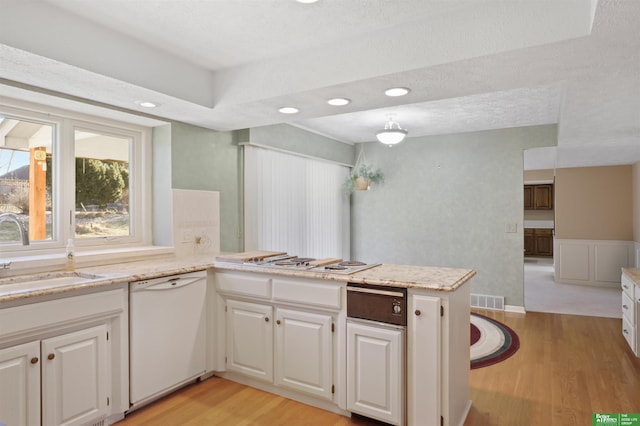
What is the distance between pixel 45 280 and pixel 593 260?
795 cm

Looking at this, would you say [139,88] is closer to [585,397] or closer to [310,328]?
[310,328]

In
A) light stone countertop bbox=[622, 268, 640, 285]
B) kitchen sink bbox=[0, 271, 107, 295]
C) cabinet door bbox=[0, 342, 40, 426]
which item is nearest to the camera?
cabinet door bbox=[0, 342, 40, 426]

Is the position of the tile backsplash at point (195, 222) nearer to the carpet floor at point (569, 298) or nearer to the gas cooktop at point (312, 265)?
the gas cooktop at point (312, 265)

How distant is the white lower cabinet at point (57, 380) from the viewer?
1968mm

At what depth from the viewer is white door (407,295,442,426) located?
215cm

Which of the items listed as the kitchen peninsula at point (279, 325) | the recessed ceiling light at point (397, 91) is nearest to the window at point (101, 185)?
the kitchen peninsula at point (279, 325)

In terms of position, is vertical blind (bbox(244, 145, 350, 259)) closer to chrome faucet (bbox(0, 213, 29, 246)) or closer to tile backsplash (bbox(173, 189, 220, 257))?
tile backsplash (bbox(173, 189, 220, 257))

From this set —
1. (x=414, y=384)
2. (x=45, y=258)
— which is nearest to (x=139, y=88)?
(x=45, y=258)

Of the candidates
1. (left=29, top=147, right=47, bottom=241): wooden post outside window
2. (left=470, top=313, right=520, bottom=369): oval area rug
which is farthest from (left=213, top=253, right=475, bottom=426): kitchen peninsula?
(left=29, top=147, right=47, bottom=241): wooden post outside window

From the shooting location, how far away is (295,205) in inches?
198

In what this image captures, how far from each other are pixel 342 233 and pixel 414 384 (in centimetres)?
404

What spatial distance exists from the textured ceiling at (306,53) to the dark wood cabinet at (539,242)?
7918mm

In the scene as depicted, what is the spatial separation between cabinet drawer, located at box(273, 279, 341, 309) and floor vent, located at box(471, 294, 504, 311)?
3504 mm

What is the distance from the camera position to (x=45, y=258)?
2635 mm
